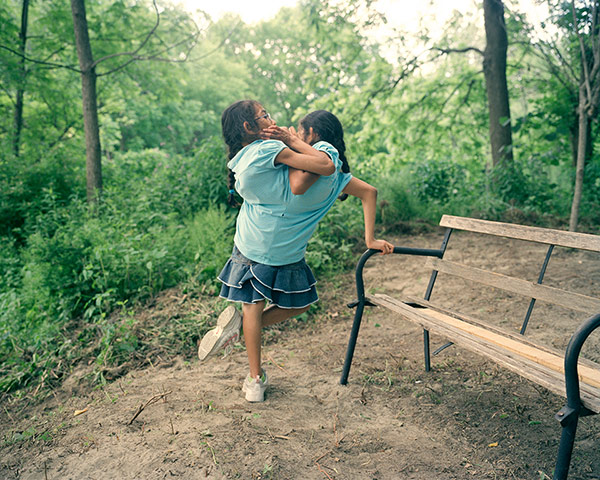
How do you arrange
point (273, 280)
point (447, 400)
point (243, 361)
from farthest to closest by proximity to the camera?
point (243, 361) < point (447, 400) < point (273, 280)

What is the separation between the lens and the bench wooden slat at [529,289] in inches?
89.0

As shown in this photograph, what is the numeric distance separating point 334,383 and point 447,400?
0.73 meters

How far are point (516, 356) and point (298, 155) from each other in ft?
4.48

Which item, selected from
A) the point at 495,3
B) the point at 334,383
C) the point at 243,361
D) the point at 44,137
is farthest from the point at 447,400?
the point at 44,137

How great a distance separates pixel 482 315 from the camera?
165 inches

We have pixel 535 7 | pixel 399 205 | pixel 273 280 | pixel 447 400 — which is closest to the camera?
pixel 273 280

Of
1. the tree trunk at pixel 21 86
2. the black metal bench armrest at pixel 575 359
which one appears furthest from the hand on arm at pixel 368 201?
the tree trunk at pixel 21 86

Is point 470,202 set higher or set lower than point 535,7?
lower

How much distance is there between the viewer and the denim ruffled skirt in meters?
2.58

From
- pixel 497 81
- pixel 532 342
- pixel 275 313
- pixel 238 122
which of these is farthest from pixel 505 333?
pixel 497 81

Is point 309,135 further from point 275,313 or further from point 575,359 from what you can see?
point 575,359

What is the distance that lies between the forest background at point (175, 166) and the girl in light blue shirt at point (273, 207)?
Answer: 127 cm

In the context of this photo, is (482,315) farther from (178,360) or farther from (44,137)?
(44,137)

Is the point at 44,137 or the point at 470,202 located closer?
the point at 470,202
